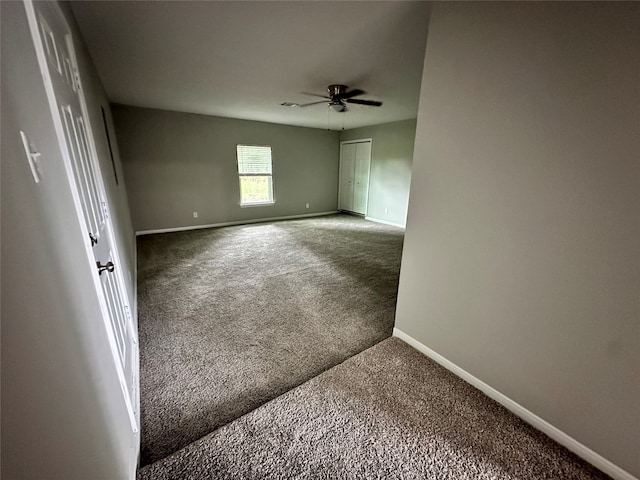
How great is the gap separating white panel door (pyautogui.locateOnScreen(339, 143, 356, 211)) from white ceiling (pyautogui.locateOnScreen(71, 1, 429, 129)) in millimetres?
3047

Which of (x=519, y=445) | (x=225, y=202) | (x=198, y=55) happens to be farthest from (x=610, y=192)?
(x=225, y=202)

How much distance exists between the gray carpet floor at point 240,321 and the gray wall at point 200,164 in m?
0.98

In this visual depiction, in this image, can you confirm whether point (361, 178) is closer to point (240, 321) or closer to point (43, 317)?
point (240, 321)

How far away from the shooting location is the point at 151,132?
4.64 meters

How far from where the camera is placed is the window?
5.73m

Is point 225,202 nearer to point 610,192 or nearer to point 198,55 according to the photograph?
point 198,55

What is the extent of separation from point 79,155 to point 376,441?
1965 mm

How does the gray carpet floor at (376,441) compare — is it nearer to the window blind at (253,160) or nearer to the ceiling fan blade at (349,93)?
the ceiling fan blade at (349,93)

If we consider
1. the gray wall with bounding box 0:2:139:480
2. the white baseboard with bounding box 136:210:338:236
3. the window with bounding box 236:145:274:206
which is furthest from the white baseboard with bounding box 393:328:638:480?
the window with bounding box 236:145:274:206

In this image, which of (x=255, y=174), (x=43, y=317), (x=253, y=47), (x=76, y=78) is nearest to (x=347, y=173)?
(x=255, y=174)

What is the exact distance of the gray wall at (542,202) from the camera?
1.03 meters

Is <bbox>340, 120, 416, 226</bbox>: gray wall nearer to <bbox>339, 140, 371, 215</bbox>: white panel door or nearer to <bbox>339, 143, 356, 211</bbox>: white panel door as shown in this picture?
<bbox>339, 140, 371, 215</bbox>: white panel door

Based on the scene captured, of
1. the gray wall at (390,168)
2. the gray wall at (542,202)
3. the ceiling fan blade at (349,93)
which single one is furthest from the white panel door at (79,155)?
the gray wall at (390,168)

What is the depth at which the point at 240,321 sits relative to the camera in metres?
2.28
